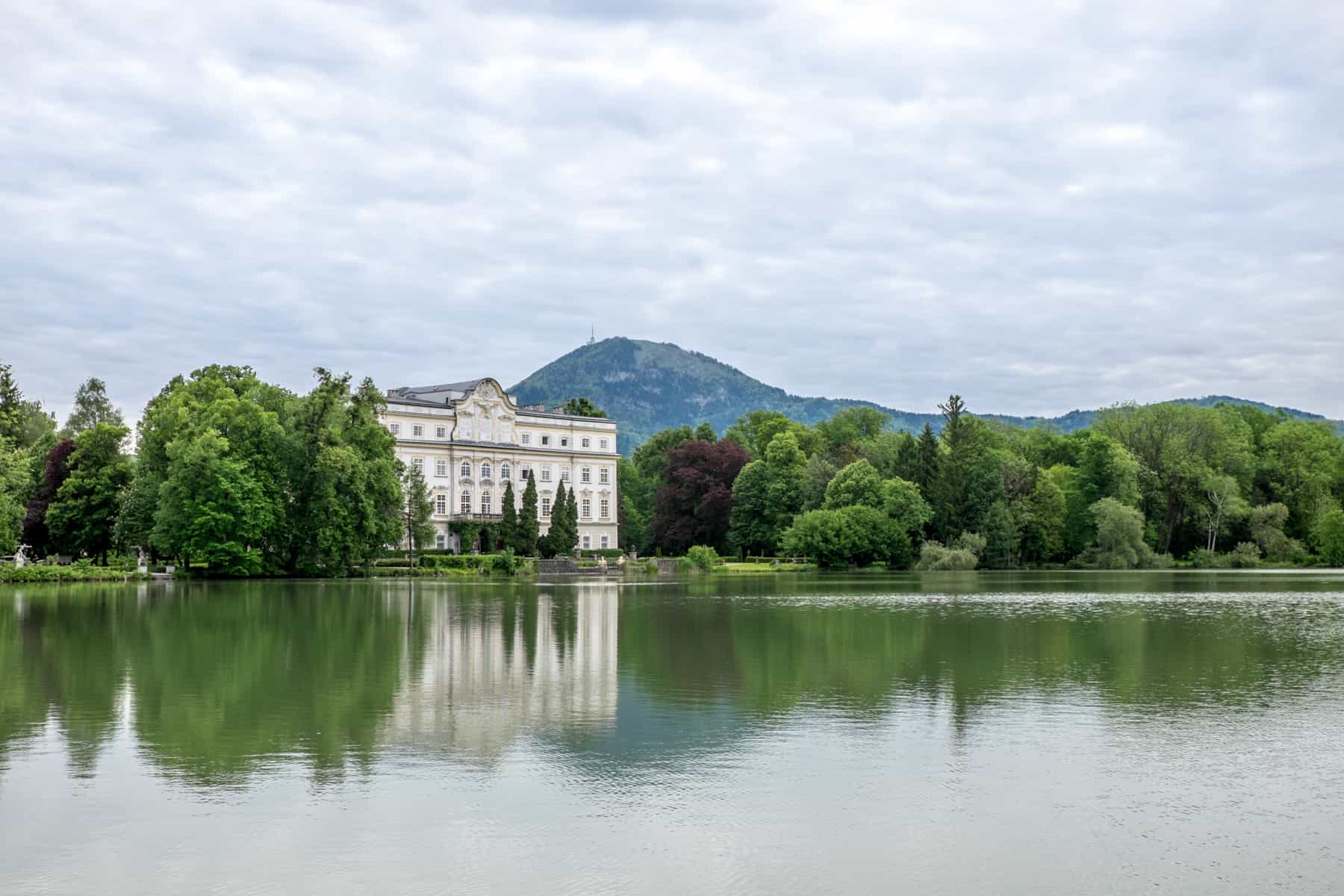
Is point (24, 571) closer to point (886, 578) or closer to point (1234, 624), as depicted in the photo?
point (886, 578)

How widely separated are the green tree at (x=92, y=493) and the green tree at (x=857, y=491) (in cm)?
3939

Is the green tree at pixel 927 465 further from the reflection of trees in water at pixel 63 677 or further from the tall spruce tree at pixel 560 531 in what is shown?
the reflection of trees in water at pixel 63 677

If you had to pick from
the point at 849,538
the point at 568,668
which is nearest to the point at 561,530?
the point at 849,538

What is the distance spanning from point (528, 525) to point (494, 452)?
10.3 m

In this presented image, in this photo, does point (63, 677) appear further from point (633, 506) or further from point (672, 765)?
point (633, 506)

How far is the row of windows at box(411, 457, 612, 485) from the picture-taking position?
256ft

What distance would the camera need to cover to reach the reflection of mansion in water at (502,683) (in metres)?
11.7

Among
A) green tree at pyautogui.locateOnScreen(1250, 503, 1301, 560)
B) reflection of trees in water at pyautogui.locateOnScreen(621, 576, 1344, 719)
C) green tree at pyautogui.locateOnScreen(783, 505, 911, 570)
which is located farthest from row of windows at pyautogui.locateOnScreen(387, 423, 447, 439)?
green tree at pyautogui.locateOnScreen(1250, 503, 1301, 560)

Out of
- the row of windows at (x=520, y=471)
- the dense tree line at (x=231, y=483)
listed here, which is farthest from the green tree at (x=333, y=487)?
the row of windows at (x=520, y=471)

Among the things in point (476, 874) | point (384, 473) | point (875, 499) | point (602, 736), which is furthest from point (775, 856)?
point (875, 499)

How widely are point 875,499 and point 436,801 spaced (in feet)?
213

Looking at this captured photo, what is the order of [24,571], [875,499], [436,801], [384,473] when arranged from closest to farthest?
[436,801] < [24,571] < [384,473] < [875,499]

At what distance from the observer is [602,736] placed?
1135 centimetres

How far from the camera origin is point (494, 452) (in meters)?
80.8
